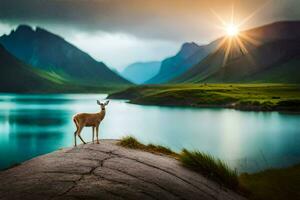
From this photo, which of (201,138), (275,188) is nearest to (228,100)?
(201,138)

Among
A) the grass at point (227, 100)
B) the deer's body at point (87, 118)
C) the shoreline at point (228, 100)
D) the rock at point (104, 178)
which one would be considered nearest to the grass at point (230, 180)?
the rock at point (104, 178)

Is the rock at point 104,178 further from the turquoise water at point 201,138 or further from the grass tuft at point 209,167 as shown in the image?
the turquoise water at point 201,138

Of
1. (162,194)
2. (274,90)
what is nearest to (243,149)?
(162,194)

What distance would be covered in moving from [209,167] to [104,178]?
16.4 feet

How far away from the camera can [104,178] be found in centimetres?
1073

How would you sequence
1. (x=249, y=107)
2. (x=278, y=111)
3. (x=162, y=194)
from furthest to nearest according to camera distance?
(x=249, y=107) → (x=278, y=111) → (x=162, y=194)

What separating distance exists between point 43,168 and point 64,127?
265 ft

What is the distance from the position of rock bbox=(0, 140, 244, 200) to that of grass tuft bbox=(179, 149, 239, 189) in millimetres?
486

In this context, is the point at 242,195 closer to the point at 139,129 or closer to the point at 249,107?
the point at 139,129

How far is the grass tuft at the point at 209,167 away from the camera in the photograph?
46.4ft

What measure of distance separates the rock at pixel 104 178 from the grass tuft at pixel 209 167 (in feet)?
1.59

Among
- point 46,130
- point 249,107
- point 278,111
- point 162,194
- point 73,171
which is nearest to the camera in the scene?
point 162,194

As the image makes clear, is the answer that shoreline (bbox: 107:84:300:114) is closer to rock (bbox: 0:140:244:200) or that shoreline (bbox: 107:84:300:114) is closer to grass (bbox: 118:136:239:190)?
grass (bbox: 118:136:239:190)

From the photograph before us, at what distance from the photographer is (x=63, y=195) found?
9109mm
